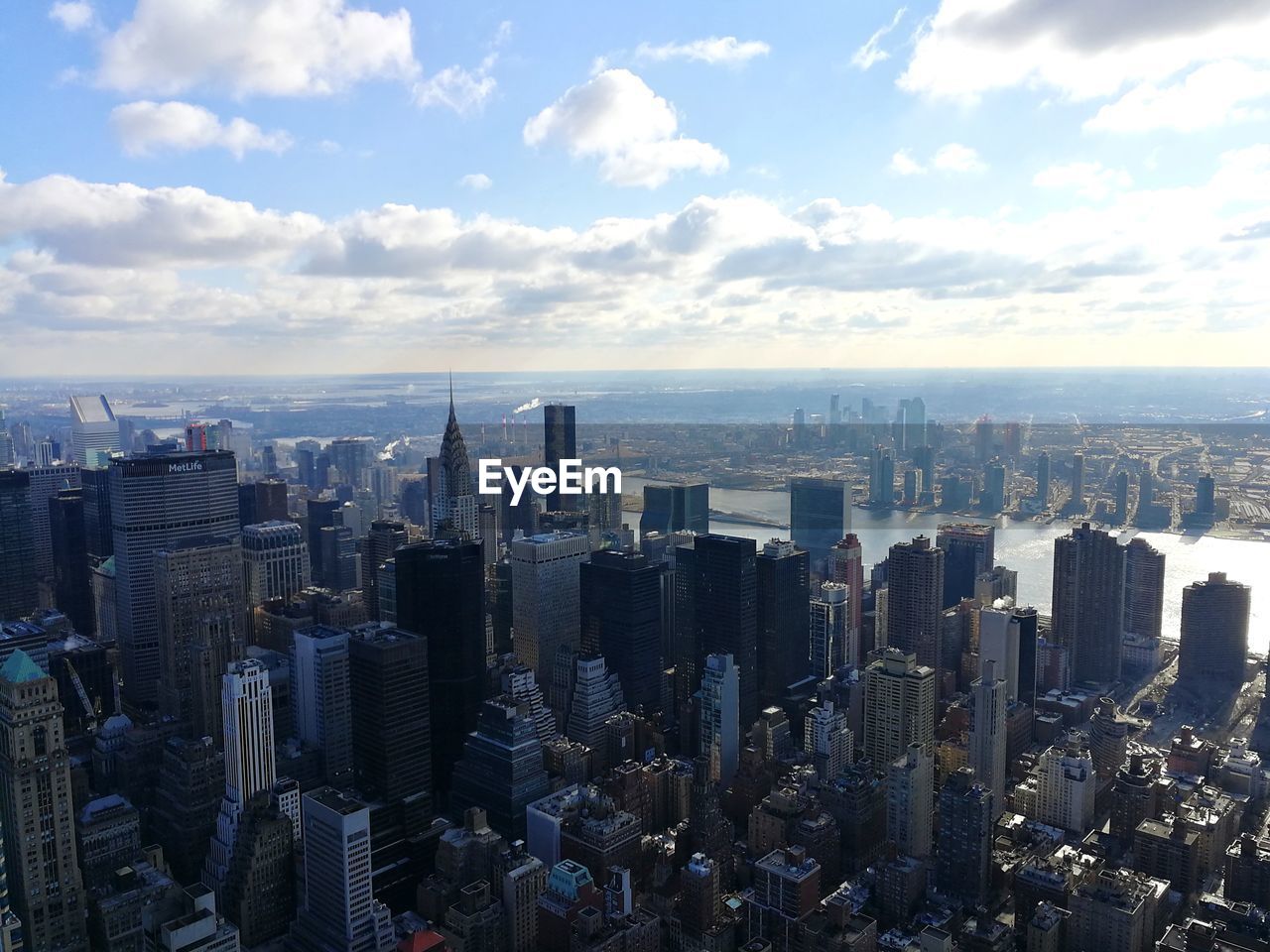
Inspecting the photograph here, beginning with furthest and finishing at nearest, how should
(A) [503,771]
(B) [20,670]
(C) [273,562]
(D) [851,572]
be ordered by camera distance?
(C) [273,562]
(D) [851,572]
(A) [503,771]
(B) [20,670]

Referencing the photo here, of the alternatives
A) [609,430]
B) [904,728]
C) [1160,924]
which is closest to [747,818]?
[904,728]

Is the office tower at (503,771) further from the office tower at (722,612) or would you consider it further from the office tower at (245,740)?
the office tower at (722,612)

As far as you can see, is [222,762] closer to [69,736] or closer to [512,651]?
[69,736]

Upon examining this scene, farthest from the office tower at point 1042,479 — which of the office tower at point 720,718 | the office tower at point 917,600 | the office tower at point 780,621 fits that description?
the office tower at point 720,718

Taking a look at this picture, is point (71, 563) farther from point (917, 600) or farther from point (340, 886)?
point (917, 600)

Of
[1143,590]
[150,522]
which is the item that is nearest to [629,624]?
[150,522]
